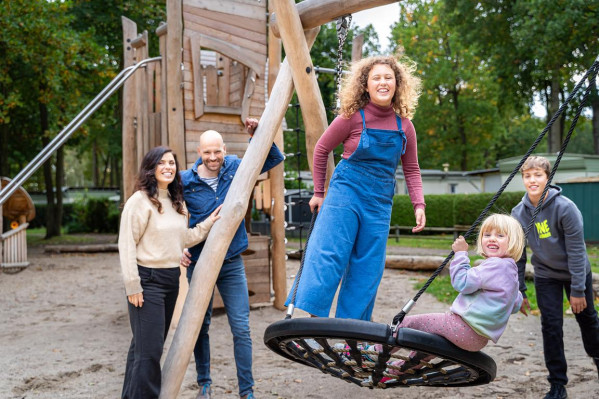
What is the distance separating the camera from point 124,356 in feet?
18.3

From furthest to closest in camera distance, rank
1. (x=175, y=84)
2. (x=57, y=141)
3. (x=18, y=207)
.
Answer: (x=18, y=207), (x=175, y=84), (x=57, y=141)

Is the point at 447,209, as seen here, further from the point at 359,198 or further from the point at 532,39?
the point at 359,198

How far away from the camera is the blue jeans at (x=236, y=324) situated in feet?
12.7

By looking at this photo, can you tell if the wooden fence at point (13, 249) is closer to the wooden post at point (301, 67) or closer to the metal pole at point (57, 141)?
the metal pole at point (57, 141)

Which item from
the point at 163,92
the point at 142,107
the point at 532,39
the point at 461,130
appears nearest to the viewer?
the point at 163,92

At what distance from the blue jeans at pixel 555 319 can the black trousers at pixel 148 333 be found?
2.51 meters

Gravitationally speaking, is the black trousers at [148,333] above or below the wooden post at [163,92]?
below

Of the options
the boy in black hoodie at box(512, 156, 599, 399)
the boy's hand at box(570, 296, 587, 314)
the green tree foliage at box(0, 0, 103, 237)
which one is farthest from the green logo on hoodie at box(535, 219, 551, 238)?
the green tree foliage at box(0, 0, 103, 237)

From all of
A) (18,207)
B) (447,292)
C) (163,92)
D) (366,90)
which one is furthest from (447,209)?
(366,90)

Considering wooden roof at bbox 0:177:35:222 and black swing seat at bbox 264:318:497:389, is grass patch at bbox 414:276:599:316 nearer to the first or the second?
black swing seat at bbox 264:318:497:389

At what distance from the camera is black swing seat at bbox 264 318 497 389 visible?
2.41 meters

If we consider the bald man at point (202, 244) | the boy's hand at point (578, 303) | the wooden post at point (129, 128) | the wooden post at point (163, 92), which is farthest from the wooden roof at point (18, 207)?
the boy's hand at point (578, 303)

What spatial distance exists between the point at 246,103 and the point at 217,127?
1.47 ft

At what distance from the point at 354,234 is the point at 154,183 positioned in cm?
138
